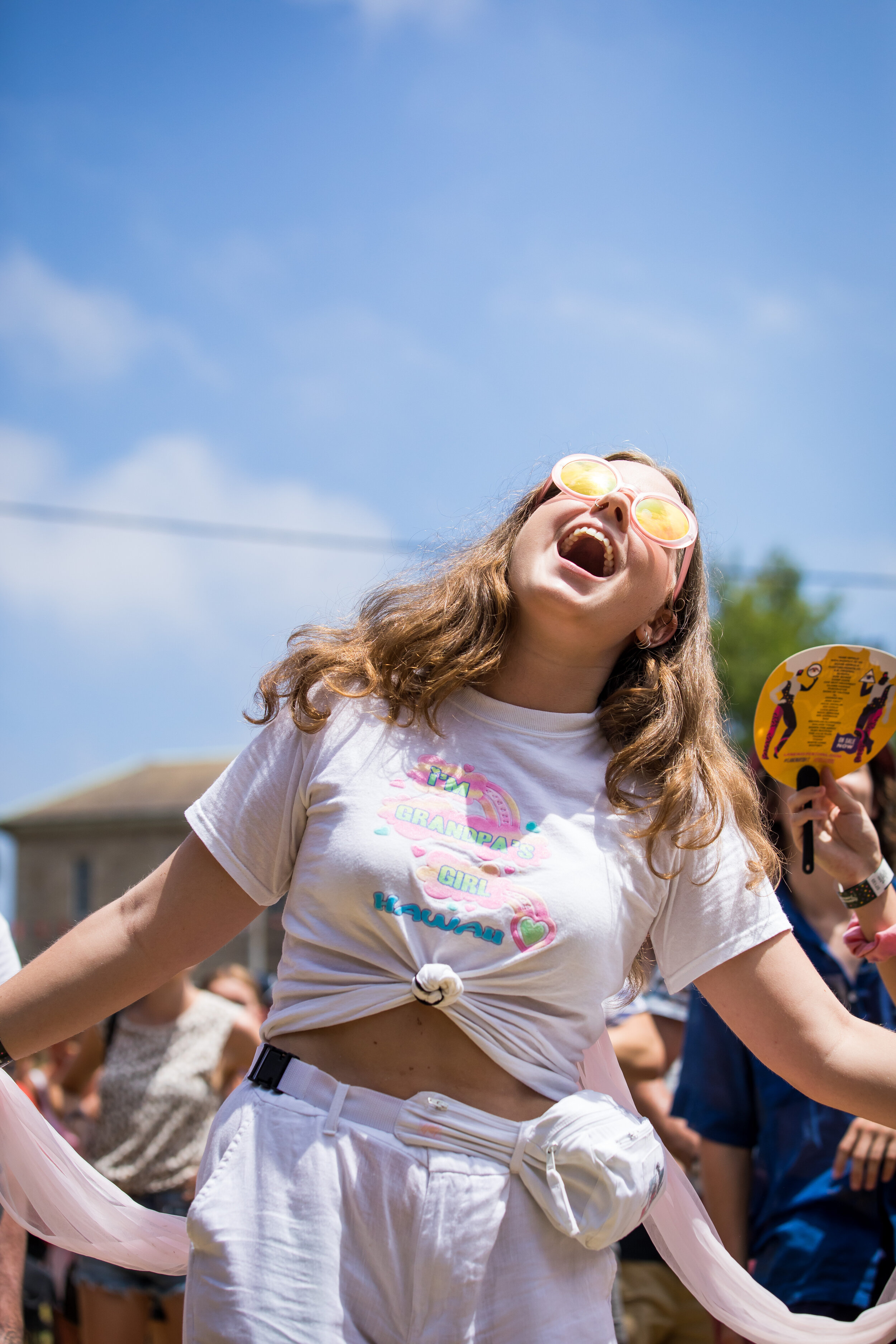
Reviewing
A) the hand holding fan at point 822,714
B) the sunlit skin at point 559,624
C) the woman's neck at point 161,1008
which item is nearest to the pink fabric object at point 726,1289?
the sunlit skin at point 559,624

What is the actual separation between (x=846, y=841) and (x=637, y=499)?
37.8 inches

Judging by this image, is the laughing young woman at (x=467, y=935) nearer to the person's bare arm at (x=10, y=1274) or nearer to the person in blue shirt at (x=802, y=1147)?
the person in blue shirt at (x=802, y=1147)

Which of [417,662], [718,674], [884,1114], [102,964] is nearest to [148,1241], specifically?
[102,964]

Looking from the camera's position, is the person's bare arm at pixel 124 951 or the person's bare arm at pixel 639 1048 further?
the person's bare arm at pixel 639 1048

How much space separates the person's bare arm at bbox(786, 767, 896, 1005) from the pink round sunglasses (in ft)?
2.35

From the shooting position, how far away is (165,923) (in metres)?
2.01

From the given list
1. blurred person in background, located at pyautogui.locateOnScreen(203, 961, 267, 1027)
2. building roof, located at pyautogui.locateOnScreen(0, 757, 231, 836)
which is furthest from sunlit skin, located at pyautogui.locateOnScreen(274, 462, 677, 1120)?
building roof, located at pyautogui.locateOnScreen(0, 757, 231, 836)

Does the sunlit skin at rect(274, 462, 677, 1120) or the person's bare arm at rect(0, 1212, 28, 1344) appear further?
the person's bare arm at rect(0, 1212, 28, 1344)

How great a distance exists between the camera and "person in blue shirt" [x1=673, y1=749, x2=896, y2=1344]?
2820 mm

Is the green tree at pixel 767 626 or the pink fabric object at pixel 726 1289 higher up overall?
the green tree at pixel 767 626

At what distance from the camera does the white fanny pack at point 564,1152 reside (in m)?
1.74

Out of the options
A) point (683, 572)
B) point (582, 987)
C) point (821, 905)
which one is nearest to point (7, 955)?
point (582, 987)

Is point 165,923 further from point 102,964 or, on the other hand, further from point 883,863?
point 883,863

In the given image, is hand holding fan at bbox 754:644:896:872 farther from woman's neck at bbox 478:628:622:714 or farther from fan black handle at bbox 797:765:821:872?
woman's neck at bbox 478:628:622:714
